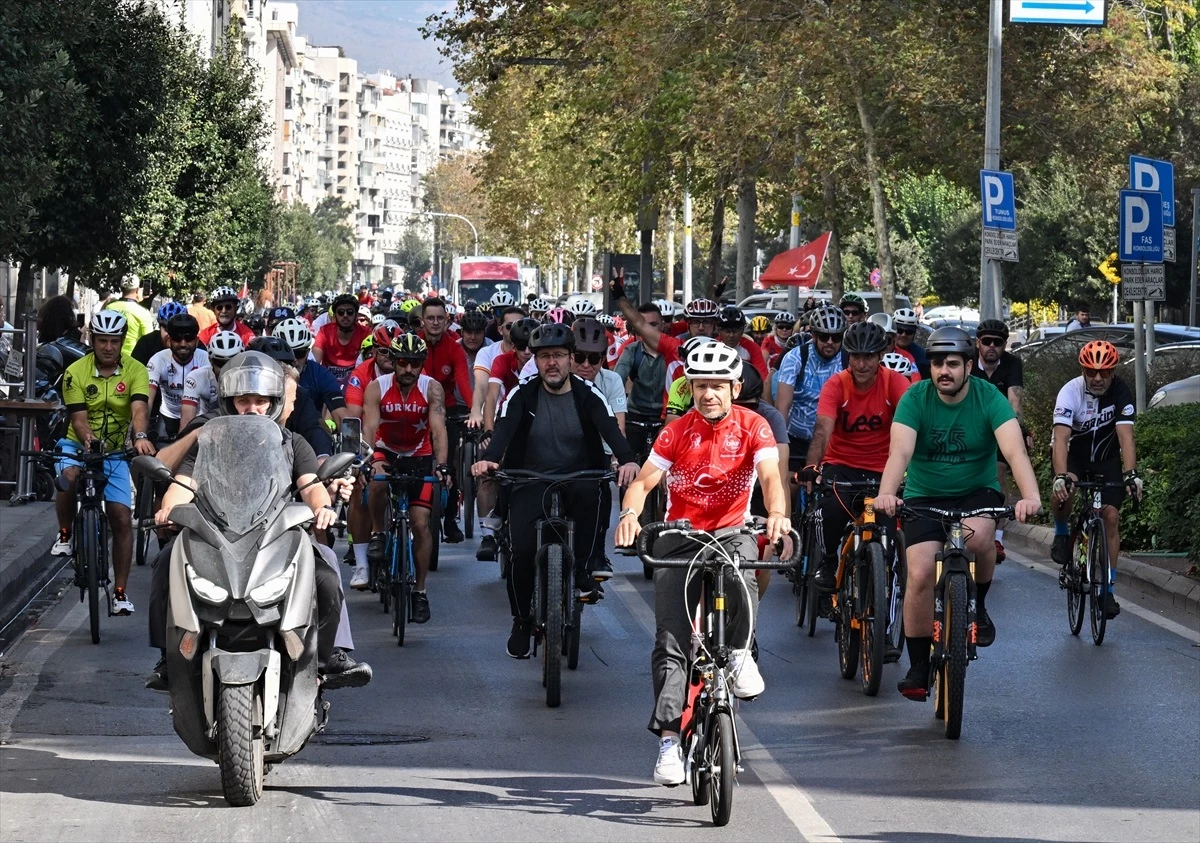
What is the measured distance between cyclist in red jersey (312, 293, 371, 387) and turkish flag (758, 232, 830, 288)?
14.1 metres

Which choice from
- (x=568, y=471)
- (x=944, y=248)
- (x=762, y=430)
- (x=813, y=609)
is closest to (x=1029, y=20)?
(x=813, y=609)

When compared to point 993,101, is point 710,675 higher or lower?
lower

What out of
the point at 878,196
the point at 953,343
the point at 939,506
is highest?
the point at 878,196

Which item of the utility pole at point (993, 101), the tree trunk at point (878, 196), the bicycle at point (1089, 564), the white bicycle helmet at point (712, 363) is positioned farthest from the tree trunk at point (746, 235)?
the white bicycle helmet at point (712, 363)

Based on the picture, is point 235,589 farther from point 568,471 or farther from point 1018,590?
point 1018,590

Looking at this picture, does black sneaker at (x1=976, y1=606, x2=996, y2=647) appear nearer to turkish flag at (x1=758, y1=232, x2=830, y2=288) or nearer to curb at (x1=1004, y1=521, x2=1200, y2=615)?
curb at (x1=1004, y1=521, x2=1200, y2=615)

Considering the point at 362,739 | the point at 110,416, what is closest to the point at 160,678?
the point at 362,739

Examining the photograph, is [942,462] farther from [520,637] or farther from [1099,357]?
[1099,357]

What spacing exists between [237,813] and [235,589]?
84 cm

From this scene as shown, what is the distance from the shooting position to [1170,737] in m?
9.04

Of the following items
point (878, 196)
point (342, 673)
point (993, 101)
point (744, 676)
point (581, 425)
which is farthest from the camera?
point (878, 196)

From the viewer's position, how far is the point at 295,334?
13.2 metres

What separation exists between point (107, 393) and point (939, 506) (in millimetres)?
5356

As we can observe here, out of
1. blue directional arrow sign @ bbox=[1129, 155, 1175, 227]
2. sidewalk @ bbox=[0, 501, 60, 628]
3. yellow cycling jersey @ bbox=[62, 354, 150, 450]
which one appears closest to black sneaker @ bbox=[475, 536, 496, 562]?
yellow cycling jersey @ bbox=[62, 354, 150, 450]
